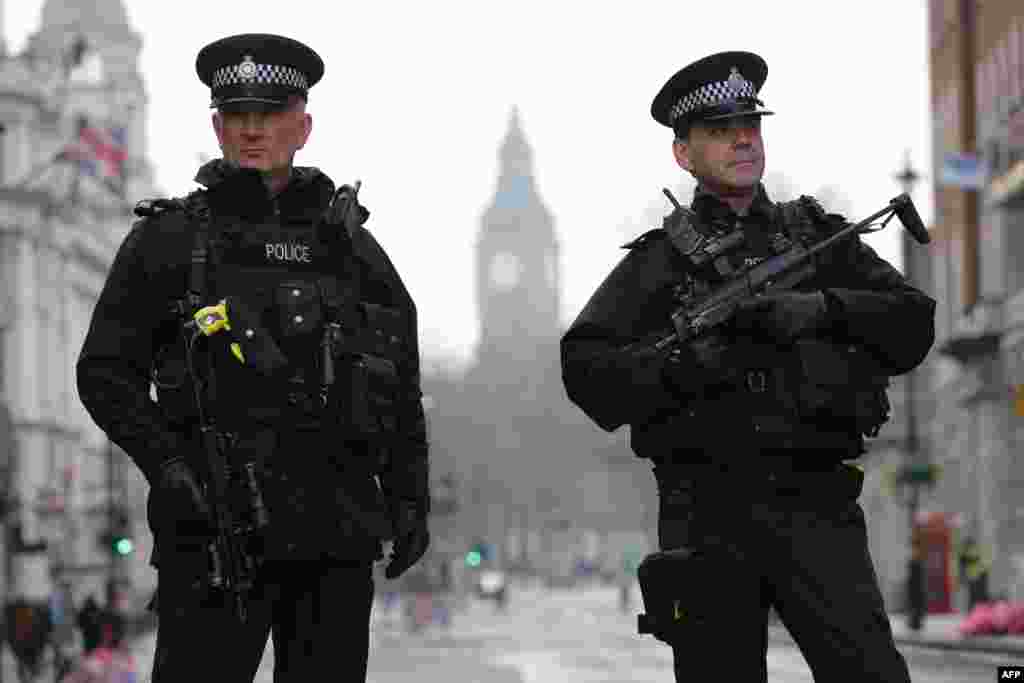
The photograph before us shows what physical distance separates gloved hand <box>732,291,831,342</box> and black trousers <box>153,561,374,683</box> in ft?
3.87

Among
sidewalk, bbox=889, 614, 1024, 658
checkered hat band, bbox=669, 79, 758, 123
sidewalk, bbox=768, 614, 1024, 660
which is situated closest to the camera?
checkered hat band, bbox=669, 79, 758, 123

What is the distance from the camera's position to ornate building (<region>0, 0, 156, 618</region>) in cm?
7881

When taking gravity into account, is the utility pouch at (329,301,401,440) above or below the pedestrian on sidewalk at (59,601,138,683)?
above

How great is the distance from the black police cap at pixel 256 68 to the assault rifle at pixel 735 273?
1.11 metres

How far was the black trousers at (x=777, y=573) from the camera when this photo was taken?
276 inches

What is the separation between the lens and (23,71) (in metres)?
85.4

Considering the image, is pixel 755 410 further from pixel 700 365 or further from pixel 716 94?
pixel 716 94

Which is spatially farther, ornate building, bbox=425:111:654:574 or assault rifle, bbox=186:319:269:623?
ornate building, bbox=425:111:654:574

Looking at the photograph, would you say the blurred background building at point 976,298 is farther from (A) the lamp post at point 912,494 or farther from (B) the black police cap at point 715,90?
(B) the black police cap at point 715,90

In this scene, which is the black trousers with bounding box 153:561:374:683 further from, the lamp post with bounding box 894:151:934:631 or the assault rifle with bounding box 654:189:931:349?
the lamp post with bounding box 894:151:934:631

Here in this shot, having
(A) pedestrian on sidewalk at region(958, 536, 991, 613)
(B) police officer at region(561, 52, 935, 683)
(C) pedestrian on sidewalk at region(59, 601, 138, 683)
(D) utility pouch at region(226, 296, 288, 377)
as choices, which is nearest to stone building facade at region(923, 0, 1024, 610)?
(A) pedestrian on sidewalk at region(958, 536, 991, 613)

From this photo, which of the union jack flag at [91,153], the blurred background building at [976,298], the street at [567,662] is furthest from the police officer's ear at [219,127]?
the union jack flag at [91,153]

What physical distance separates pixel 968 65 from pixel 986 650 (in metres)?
27.8

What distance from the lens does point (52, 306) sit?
89000mm
